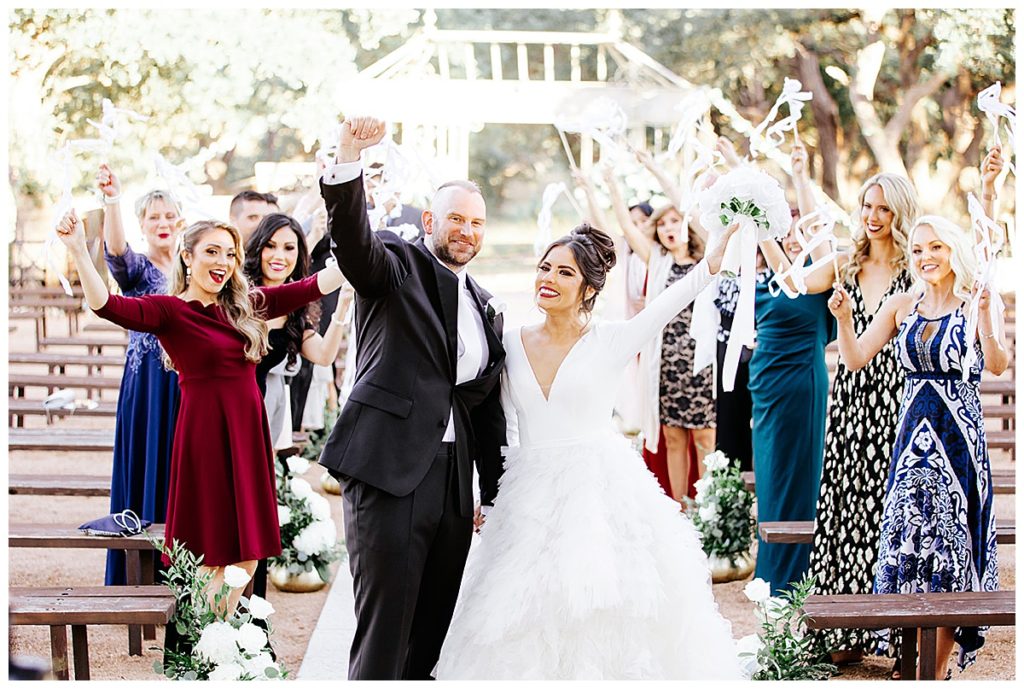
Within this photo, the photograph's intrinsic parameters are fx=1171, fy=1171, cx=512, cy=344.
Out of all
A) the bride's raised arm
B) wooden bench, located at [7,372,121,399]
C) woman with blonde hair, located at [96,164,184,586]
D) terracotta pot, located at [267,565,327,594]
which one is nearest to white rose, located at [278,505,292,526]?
terracotta pot, located at [267,565,327,594]

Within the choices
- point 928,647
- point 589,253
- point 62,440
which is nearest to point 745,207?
point 589,253

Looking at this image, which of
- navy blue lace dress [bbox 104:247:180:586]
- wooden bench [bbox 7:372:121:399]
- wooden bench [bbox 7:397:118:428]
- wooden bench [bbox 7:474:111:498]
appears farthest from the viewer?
wooden bench [bbox 7:372:121:399]

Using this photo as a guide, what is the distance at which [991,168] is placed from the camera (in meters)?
4.24

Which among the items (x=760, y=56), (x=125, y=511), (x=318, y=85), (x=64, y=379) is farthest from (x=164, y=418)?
(x=760, y=56)

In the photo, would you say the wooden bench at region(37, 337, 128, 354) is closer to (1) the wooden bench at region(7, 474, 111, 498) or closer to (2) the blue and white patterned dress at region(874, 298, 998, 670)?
(1) the wooden bench at region(7, 474, 111, 498)

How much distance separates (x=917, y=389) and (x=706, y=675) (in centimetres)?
164

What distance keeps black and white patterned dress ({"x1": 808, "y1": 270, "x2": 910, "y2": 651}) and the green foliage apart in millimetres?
1373

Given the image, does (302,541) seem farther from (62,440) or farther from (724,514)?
(724,514)

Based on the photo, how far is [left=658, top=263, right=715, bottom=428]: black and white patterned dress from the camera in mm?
7211

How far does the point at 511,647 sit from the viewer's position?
361cm

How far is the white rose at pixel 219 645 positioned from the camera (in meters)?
4.09

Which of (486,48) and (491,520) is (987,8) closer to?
(491,520)

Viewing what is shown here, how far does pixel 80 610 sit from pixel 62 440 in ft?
9.96

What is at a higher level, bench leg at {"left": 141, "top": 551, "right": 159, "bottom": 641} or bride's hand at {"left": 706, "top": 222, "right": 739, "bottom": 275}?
bride's hand at {"left": 706, "top": 222, "right": 739, "bottom": 275}
